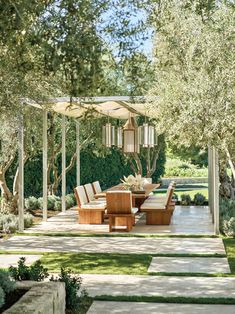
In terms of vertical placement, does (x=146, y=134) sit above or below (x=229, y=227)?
above

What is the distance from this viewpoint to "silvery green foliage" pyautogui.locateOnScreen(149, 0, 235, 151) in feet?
35.2

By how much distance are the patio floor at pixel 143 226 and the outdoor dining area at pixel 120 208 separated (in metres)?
0.21

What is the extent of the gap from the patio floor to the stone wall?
23.0 feet

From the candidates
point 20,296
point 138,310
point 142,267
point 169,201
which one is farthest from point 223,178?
point 20,296

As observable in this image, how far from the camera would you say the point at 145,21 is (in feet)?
19.8

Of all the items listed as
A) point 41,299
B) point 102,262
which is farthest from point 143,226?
point 41,299

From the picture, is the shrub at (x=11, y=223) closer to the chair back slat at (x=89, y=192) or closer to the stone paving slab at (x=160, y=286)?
the chair back slat at (x=89, y=192)

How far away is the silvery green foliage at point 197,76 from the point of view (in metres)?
10.7

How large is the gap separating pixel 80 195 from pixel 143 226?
176 cm

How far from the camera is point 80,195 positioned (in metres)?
15.3

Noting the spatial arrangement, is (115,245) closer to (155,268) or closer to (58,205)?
(155,268)

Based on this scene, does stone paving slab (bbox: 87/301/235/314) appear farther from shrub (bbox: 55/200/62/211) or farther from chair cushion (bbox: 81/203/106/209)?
shrub (bbox: 55/200/62/211)

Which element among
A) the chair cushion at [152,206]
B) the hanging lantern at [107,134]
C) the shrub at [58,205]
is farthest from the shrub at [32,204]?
the chair cushion at [152,206]

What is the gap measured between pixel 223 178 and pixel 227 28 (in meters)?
7.66
